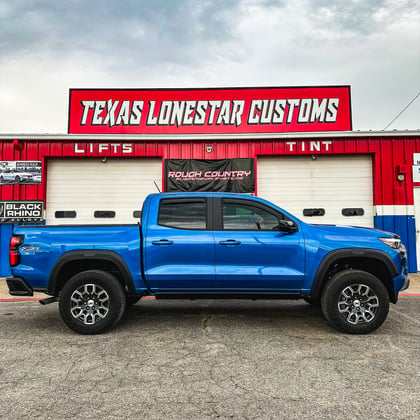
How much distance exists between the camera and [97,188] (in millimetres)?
10922

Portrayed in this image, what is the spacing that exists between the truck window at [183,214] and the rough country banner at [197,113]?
6286 millimetres

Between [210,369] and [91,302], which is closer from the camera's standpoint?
[210,369]

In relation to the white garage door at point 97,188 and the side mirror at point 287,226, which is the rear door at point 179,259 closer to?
the side mirror at point 287,226

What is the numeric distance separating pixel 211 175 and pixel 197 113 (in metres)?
2.04

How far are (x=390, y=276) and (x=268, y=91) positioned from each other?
774cm

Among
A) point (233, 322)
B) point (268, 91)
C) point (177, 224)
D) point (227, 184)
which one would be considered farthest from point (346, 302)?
point (268, 91)

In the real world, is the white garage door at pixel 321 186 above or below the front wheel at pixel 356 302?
above

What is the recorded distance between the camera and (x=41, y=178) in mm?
10648

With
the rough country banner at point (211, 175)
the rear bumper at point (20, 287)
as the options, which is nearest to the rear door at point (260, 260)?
the rear bumper at point (20, 287)

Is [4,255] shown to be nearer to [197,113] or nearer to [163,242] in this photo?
[197,113]

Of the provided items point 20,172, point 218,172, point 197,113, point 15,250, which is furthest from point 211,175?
point 15,250

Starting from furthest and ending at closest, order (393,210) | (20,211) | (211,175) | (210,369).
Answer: (211,175) < (393,210) < (20,211) < (210,369)

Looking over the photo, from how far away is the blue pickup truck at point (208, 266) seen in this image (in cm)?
501

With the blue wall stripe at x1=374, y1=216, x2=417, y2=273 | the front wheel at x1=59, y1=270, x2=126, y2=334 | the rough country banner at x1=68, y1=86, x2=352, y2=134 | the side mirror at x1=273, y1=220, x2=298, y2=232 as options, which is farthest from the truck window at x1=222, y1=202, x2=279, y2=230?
the blue wall stripe at x1=374, y1=216, x2=417, y2=273
